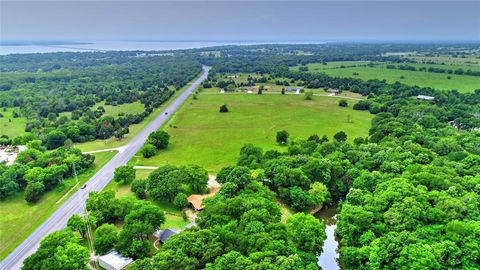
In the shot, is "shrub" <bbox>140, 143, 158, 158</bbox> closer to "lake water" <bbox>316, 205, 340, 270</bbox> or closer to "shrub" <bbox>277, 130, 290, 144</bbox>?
"shrub" <bbox>277, 130, 290, 144</bbox>

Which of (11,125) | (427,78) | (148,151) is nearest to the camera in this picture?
(148,151)

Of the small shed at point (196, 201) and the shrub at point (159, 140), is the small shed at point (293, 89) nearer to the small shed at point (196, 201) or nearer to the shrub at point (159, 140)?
the shrub at point (159, 140)

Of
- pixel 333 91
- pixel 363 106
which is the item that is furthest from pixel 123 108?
pixel 333 91

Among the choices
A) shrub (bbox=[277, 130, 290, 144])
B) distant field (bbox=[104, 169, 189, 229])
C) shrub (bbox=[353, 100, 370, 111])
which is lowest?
distant field (bbox=[104, 169, 189, 229])

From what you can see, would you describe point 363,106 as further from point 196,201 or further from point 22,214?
point 22,214

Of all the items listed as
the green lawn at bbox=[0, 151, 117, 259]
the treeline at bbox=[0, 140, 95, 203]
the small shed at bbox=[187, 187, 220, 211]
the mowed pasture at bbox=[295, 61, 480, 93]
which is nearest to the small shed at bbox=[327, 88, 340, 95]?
the mowed pasture at bbox=[295, 61, 480, 93]

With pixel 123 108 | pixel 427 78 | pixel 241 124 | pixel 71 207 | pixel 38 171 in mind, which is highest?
pixel 427 78
